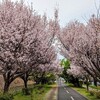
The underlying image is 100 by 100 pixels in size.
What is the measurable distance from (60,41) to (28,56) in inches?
972

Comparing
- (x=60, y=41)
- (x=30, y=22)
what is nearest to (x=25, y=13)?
(x=30, y=22)

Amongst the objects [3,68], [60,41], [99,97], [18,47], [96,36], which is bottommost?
[99,97]

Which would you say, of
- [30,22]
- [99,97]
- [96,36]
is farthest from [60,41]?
[30,22]

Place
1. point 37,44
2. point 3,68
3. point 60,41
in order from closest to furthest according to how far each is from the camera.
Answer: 1. point 3,68
2. point 37,44
3. point 60,41

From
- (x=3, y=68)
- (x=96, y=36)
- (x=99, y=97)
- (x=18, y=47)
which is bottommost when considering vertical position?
(x=99, y=97)

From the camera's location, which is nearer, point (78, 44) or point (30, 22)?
point (30, 22)

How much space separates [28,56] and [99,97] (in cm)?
1390

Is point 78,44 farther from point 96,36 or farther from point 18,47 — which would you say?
point 18,47

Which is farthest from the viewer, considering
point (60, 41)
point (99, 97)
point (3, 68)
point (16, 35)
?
point (60, 41)

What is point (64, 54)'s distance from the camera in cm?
4891

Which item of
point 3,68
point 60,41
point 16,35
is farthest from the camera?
point 60,41

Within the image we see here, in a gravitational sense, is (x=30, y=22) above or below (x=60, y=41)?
below

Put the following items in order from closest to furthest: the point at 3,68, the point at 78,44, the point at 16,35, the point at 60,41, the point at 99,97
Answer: the point at 16,35
the point at 3,68
the point at 78,44
the point at 99,97
the point at 60,41

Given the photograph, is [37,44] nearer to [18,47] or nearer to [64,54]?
[18,47]
